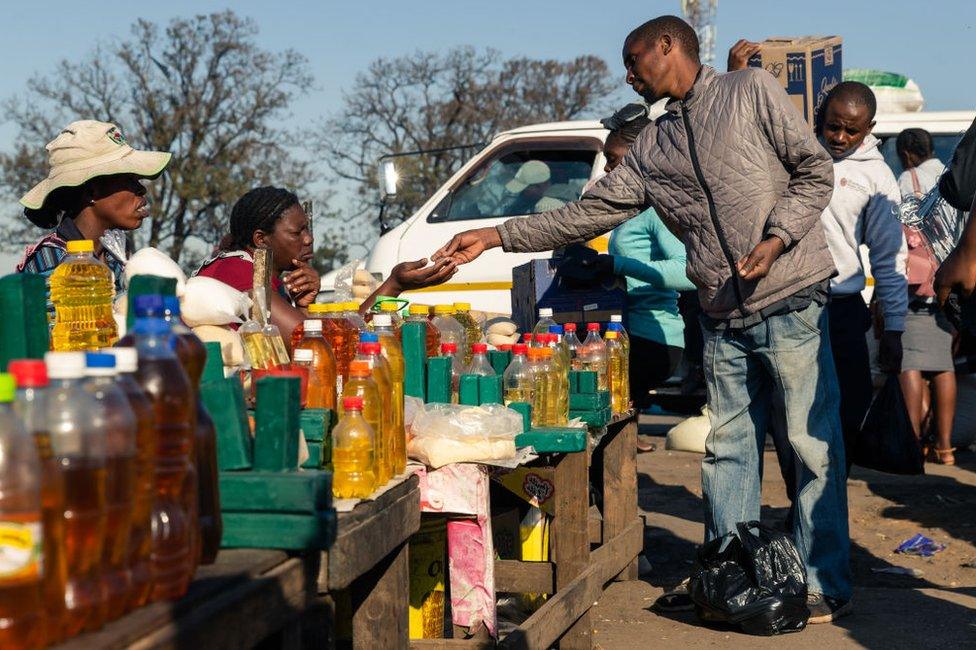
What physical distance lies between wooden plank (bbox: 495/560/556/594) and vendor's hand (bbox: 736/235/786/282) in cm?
134

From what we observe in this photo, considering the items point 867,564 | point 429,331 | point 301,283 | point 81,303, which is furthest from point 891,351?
point 81,303

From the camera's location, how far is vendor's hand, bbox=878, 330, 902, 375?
607 cm

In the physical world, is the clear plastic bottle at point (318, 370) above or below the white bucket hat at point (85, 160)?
below

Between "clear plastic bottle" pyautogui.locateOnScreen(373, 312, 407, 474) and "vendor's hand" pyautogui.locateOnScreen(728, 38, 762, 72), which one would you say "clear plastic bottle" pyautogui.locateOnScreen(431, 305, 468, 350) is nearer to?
"clear plastic bottle" pyautogui.locateOnScreen(373, 312, 407, 474)

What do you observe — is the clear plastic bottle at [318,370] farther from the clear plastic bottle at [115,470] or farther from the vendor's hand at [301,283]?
the vendor's hand at [301,283]

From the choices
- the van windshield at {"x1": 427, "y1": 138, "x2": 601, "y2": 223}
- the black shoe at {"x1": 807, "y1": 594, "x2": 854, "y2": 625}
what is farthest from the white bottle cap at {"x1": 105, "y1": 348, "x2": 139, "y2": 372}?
the van windshield at {"x1": 427, "y1": 138, "x2": 601, "y2": 223}

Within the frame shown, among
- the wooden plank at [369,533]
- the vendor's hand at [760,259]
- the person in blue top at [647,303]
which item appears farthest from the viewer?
the person in blue top at [647,303]

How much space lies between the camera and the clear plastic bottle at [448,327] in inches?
196

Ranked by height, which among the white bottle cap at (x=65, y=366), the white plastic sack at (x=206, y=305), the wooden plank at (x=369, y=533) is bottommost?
the wooden plank at (x=369, y=533)

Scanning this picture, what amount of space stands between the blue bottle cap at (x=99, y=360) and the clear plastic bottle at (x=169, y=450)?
141 mm

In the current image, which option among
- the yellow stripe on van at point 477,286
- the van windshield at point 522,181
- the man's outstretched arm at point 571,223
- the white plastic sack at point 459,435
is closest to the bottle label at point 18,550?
the white plastic sack at point 459,435

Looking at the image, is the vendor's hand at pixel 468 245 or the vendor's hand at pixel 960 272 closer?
the vendor's hand at pixel 960 272

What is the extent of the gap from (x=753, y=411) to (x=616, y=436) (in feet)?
3.10

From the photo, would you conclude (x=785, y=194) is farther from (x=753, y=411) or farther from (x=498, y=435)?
(x=498, y=435)
